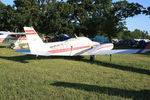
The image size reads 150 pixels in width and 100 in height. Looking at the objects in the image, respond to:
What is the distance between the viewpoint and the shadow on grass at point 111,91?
580 centimetres

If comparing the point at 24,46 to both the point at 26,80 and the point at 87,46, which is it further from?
the point at 26,80

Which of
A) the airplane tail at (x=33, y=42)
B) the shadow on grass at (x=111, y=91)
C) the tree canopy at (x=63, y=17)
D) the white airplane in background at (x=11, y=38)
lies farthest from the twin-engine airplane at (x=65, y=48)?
the tree canopy at (x=63, y=17)

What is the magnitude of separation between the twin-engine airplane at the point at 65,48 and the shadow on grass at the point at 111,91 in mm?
5376

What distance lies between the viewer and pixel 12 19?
4566cm

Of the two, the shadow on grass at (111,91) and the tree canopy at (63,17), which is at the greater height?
the tree canopy at (63,17)

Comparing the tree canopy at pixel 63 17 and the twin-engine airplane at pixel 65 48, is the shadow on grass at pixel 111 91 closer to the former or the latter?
the twin-engine airplane at pixel 65 48

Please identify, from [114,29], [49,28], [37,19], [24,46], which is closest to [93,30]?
[114,29]

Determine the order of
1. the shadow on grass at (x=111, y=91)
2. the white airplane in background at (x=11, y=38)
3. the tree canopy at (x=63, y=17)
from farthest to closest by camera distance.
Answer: the tree canopy at (x=63, y=17) → the white airplane in background at (x=11, y=38) → the shadow on grass at (x=111, y=91)

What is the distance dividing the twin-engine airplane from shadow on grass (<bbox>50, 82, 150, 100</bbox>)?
538 centimetres

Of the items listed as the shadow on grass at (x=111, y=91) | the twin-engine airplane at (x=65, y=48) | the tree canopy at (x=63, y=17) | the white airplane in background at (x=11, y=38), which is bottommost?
the shadow on grass at (x=111, y=91)

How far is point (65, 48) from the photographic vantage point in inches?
517

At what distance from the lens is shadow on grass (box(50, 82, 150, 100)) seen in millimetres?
5804

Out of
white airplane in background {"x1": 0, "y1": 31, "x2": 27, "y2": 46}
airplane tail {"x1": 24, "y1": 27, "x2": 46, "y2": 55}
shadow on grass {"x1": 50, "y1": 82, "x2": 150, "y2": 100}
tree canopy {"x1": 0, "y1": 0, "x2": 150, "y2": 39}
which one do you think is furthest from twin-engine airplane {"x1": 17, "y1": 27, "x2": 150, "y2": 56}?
tree canopy {"x1": 0, "y1": 0, "x2": 150, "y2": 39}

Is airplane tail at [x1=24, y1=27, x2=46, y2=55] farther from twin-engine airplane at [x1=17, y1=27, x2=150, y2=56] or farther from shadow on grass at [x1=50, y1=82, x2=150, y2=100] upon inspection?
shadow on grass at [x1=50, y1=82, x2=150, y2=100]
